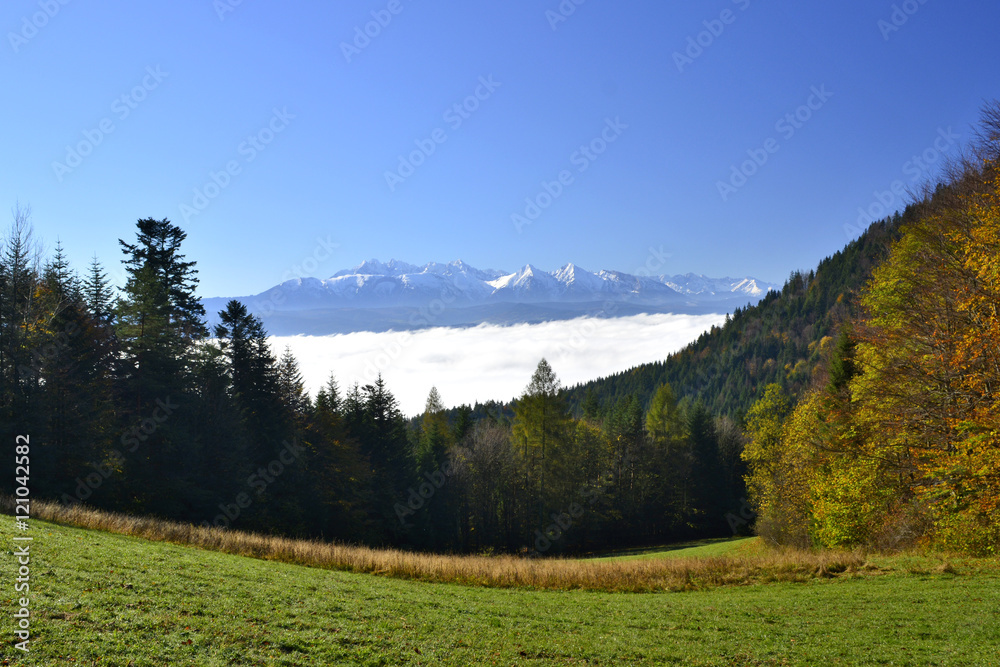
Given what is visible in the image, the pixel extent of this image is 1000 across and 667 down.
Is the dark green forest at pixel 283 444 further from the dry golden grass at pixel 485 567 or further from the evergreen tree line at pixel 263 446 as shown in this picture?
the dry golden grass at pixel 485 567

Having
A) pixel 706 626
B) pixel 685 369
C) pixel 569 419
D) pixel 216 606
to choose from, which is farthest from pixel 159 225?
pixel 685 369

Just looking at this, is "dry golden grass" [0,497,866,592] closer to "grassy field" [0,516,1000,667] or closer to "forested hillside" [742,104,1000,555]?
"grassy field" [0,516,1000,667]

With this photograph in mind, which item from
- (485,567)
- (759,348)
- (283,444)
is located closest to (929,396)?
(485,567)

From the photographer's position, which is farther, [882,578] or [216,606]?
[882,578]

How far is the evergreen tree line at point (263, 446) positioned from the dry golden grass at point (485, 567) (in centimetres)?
1038

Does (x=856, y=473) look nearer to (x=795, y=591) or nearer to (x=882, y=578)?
(x=882, y=578)

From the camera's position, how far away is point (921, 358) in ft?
64.3

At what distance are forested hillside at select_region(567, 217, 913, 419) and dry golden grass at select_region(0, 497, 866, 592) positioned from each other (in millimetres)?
108731

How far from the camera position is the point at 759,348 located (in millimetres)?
152250

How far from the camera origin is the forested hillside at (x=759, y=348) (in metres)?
135

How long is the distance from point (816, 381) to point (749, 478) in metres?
11.2

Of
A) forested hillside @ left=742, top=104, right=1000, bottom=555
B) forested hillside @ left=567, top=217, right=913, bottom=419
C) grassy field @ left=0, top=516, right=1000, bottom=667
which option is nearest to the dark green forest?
forested hillside @ left=742, top=104, right=1000, bottom=555

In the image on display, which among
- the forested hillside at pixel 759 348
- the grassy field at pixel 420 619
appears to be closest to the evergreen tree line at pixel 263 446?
the grassy field at pixel 420 619

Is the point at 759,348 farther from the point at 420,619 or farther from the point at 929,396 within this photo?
the point at 420,619
